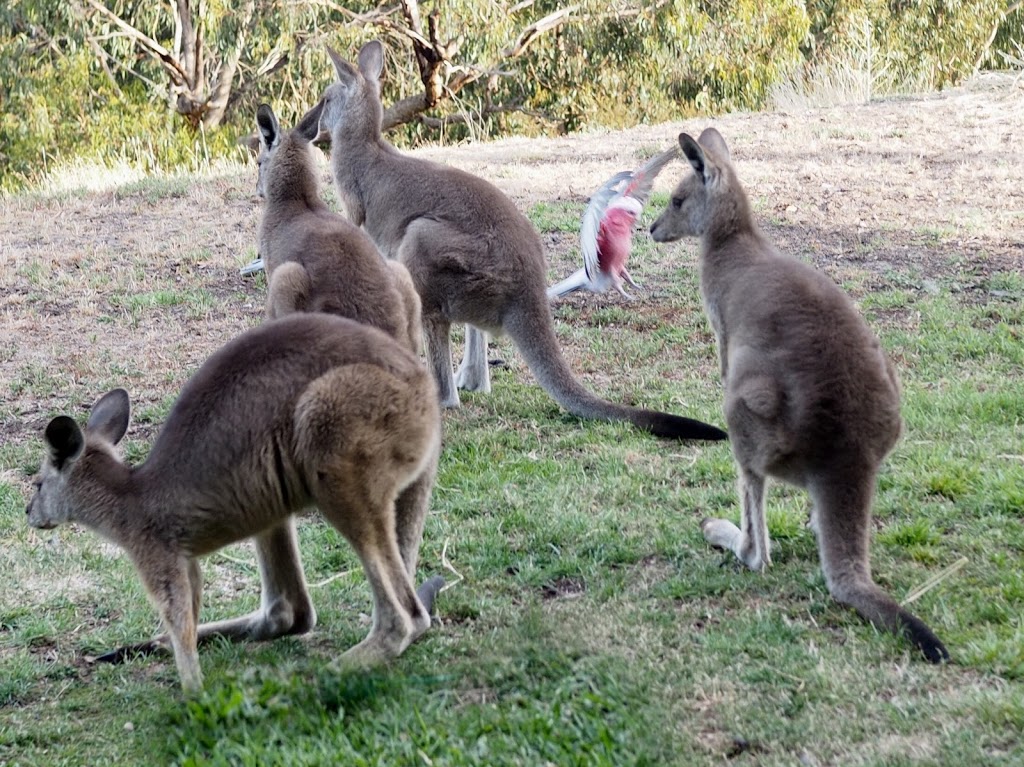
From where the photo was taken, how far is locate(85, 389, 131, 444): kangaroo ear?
14.1ft

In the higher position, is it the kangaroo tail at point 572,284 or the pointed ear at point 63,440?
the pointed ear at point 63,440

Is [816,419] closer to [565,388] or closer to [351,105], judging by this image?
[565,388]

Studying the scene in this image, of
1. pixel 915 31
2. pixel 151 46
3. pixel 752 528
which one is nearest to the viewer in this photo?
pixel 752 528

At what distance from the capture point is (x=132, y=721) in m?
3.84

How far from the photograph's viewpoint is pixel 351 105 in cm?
784

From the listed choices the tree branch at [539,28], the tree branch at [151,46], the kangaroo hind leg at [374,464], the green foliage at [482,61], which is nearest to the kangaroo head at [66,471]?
the kangaroo hind leg at [374,464]

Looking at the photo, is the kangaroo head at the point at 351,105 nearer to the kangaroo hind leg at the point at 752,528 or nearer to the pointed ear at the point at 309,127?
the pointed ear at the point at 309,127

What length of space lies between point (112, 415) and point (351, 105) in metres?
3.96

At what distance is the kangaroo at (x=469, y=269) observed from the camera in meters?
6.55

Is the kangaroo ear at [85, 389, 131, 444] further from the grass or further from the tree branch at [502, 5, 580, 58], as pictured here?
the tree branch at [502, 5, 580, 58]

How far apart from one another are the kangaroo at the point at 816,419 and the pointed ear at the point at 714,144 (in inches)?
52.8

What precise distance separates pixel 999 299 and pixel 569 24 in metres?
13.0

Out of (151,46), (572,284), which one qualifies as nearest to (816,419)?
(572,284)

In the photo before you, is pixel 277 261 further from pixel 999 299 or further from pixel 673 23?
pixel 673 23
